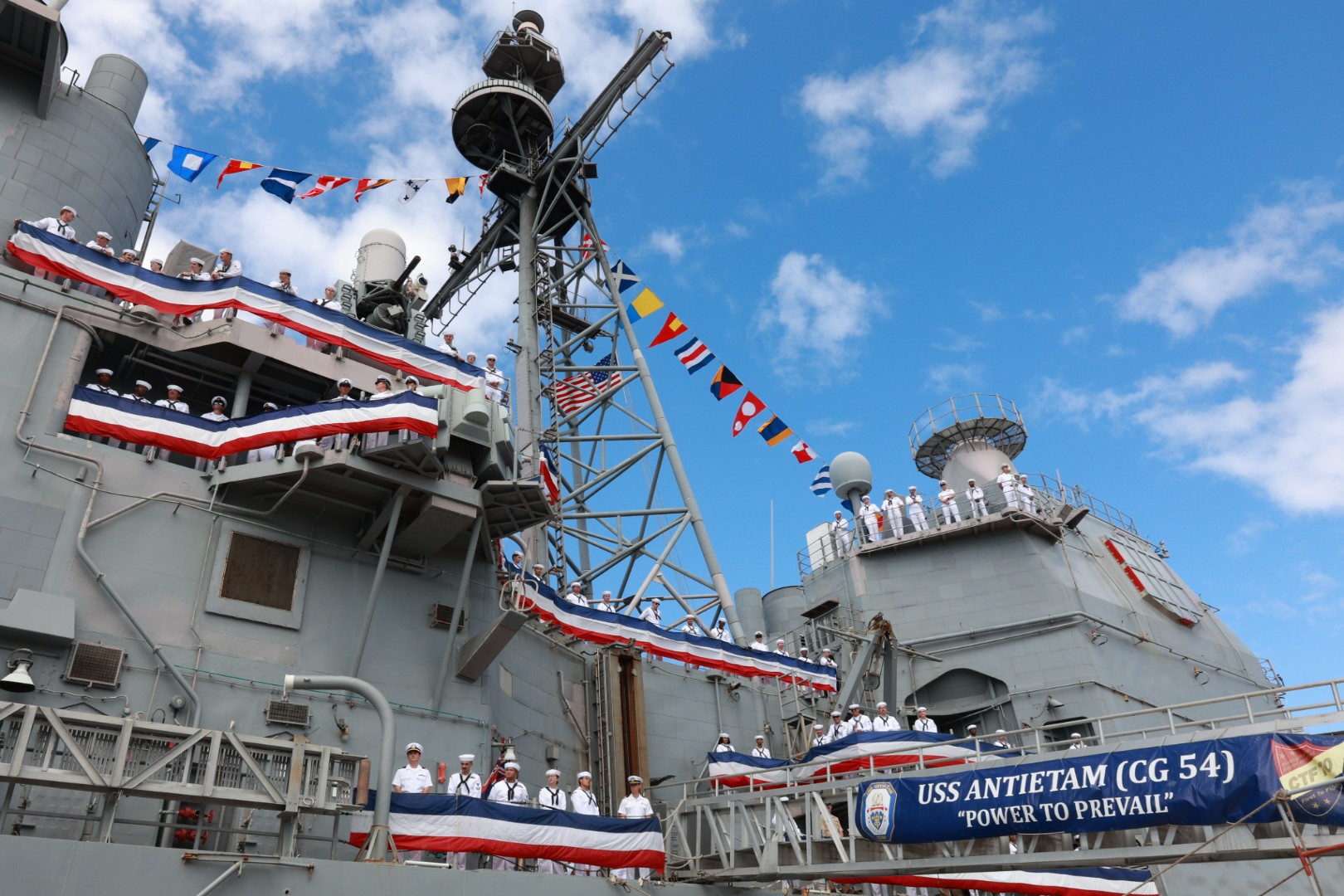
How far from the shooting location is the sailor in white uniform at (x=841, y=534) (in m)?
31.7

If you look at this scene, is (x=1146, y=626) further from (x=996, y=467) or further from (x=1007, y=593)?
(x=996, y=467)

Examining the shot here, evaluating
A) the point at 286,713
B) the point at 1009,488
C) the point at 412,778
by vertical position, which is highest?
the point at 1009,488

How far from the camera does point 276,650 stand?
13961 millimetres

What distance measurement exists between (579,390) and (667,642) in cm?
1047

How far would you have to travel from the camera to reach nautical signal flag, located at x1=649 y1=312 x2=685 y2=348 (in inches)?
1151

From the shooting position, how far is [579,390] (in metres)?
29.6

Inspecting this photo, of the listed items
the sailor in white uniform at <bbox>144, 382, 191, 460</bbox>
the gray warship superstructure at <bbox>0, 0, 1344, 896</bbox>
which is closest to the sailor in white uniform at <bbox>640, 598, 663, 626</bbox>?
the gray warship superstructure at <bbox>0, 0, 1344, 896</bbox>

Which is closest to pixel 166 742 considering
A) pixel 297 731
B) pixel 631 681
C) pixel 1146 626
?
pixel 297 731

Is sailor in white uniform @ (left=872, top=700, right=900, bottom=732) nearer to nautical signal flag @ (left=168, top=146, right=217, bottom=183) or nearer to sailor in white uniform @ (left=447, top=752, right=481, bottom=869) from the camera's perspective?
sailor in white uniform @ (left=447, top=752, right=481, bottom=869)

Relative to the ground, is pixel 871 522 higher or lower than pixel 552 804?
higher

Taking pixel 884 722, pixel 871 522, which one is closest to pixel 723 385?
pixel 871 522

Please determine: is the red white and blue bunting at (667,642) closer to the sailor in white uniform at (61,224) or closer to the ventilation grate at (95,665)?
the ventilation grate at (95,665)

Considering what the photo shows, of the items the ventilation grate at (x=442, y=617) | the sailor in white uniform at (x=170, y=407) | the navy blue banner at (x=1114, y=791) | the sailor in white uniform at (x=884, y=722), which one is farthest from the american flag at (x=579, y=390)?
the navy blue banner at (x=1114, y=791)

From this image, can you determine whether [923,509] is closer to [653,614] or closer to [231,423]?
[653,614]
